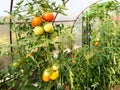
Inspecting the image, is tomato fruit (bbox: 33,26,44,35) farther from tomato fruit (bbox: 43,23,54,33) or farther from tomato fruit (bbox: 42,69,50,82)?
tomato fruit (bbox: 42,69,50,82)

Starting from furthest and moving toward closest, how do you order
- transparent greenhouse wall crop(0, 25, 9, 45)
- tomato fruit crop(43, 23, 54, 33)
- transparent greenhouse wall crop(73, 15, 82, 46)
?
transparent greenhouse wall crop(73, 15, 82, 46) → transparent greenhouse wall crop(0, 25, 9, 45) → tomato fruit crop(43, 23, 54, 33)

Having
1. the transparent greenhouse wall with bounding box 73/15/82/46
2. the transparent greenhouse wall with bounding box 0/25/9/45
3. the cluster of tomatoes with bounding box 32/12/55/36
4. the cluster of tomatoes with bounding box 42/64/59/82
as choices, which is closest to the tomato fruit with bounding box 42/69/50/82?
the cluster of tomatoes with bounding box 42/64/59/82

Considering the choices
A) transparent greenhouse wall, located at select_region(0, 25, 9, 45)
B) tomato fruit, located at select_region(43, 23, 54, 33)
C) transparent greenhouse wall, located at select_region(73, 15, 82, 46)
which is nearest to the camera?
tomato fruit, located at select_region(43, 23, 54, 33)

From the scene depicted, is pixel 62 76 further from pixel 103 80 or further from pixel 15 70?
pixel 103 80

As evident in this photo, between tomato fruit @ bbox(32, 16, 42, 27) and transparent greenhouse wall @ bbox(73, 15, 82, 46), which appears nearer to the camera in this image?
tomato fruit @ bbox(32, 16, 42, 27)

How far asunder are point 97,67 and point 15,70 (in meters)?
1.39

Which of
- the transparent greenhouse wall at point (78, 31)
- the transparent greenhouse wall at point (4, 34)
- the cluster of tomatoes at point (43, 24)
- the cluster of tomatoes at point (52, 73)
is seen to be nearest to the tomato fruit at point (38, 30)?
the cluster of tomatoes at point (43, 24)

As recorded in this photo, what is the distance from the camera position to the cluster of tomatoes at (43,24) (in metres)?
1.56

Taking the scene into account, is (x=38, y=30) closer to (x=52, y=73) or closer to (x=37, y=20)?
(x=37, y=20)

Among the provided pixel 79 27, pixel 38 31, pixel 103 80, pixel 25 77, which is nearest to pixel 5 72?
pixel 25 77

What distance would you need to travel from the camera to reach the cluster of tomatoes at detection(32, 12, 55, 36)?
1.56m

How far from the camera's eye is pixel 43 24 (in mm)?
1610

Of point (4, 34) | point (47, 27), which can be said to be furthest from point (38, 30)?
point (4, 34)

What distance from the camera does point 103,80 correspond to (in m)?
3.16
